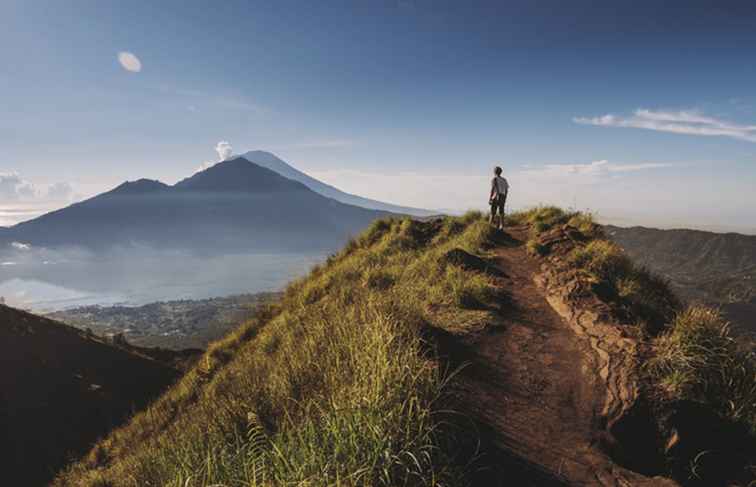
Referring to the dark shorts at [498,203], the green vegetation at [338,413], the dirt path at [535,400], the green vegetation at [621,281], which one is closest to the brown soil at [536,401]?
the dirt path at [535,400]

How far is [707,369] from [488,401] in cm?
285

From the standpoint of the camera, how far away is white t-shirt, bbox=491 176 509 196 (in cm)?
1480

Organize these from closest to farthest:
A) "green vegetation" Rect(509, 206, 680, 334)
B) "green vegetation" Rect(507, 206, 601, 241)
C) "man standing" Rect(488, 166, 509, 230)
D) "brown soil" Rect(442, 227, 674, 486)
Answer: "brown soil" Rect(442, 227, 674, 486) → "green vegetation" Rect(509, 206, 680, 334) → "green vegetation" Rect(507, 206, 601, 241) → "man standing" Rect(488, 166, 509, 230)

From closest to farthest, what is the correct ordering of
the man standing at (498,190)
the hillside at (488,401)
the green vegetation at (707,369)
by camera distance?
the hillside at (488,401) → the green vegetation at (707,369) → the man standing at (498,190)

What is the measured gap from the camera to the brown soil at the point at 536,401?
3.33m

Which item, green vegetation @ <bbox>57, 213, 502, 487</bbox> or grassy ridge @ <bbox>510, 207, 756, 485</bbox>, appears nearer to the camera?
green vegetation @ <bbox>57, 213, 502, 487</bbox>

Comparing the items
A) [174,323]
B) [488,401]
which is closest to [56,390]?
[488,401]

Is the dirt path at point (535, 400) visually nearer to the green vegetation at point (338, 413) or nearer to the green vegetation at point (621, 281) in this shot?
the green vegetation at point (338, 413)

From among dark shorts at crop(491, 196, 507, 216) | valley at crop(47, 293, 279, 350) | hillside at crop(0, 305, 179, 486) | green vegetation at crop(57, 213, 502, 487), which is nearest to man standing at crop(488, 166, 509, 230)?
dark shorts at crop(491, 196, 507, 216)

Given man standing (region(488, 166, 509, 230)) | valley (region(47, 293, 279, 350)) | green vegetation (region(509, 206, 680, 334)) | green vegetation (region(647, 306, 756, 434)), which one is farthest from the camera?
man standing (region(488, 166, 509, 230))

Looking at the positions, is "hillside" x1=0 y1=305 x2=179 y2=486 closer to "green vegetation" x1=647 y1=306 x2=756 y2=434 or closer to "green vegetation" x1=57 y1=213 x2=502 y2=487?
"green vegetation" x1=57 y1=213 x2=502 y2=487

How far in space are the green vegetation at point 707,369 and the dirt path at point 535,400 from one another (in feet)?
2.76

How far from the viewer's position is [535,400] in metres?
4.42

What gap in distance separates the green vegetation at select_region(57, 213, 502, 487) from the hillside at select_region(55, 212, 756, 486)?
25mm
